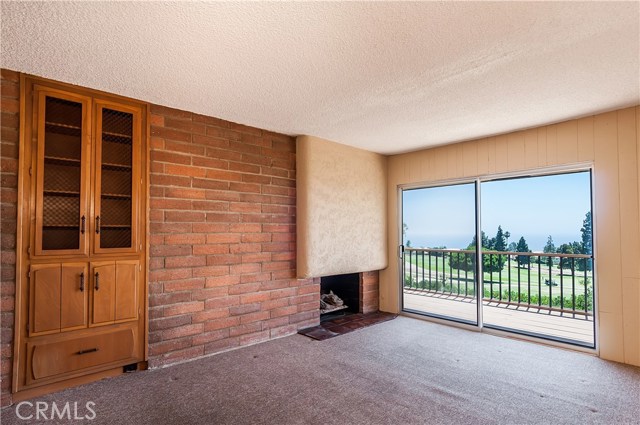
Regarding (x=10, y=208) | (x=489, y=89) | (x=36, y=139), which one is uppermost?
→ (x=489, y=89)

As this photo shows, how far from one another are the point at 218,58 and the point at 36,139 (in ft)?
4.89

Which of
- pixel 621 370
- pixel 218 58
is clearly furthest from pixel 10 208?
pixel 621 370

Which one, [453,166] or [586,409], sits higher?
[453,166]

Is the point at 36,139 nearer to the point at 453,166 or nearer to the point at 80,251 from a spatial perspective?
the point at 80,251

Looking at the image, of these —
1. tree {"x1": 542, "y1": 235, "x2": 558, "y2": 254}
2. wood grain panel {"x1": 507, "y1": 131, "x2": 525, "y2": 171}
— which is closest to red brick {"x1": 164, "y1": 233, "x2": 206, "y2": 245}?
wood grain panel {"x1": 507, "y1": 131, "x2": 525, "y2": 171}

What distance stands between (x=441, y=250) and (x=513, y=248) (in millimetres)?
970

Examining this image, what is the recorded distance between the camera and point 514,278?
187 inches

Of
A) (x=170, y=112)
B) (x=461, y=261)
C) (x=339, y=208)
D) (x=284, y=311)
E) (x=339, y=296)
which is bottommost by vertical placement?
(x=339, y=296)

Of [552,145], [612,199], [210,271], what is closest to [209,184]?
[210,271]

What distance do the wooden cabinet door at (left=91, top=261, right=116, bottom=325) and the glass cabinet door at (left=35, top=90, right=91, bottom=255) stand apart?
0.65 ft

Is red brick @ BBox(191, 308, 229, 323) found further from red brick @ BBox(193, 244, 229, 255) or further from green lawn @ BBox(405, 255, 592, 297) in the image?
green lawn @ BBox(405, 255, 592, 297)

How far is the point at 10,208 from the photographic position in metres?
2.26

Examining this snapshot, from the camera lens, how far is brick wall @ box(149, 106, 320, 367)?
9.62 feet

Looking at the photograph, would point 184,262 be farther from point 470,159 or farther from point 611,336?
point 611,336
